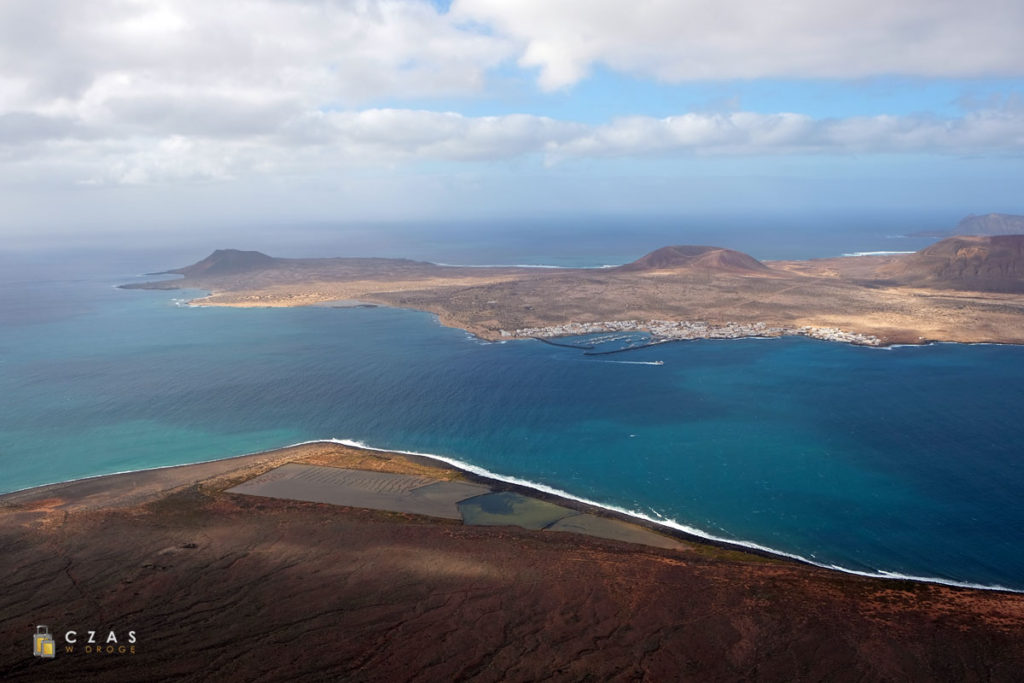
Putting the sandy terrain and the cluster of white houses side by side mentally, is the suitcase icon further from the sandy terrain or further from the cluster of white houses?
the sandy terrain

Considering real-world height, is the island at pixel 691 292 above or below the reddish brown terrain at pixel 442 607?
above

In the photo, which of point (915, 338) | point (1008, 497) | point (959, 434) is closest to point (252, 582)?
point (1008, 497)

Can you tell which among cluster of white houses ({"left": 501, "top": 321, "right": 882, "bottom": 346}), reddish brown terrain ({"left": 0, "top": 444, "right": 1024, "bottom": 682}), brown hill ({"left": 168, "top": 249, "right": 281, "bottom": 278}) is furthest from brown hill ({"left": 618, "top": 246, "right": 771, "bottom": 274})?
reddish brown terrain ({"left": 0, "top": 444, "right": 1024, "bottom": 682})

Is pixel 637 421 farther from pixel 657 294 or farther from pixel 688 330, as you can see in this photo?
pixel 657 294

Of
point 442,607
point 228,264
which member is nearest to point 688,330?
point 442,607

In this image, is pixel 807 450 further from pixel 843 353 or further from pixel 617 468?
pixel 843 353

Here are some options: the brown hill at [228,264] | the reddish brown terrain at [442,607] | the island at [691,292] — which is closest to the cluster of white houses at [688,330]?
the island at [691,292]

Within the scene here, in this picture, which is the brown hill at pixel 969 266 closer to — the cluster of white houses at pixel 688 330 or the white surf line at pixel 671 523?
the cluster of white houses at pixel 688 330
